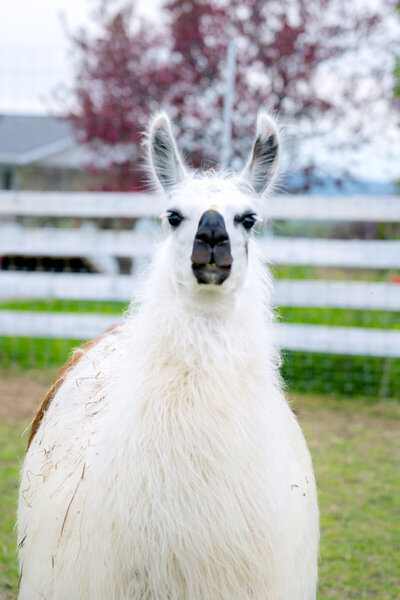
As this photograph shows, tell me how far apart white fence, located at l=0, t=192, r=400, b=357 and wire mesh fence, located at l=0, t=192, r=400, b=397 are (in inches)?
0.4

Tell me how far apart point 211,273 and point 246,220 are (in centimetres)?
33

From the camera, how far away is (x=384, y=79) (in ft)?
28.9

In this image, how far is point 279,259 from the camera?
22.8 feet

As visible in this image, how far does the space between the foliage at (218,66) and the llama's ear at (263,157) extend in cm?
561

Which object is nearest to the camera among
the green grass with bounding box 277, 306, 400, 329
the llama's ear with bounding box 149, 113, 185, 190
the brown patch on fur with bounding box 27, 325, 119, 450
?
the llama's ear with bounding box 149, 113, 185, 190

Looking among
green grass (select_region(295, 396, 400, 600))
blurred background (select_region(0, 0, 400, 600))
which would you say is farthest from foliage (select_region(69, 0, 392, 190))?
green grass (select_region(295, 396, 400, 600))

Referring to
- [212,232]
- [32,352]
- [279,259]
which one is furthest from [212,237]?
[32,352]

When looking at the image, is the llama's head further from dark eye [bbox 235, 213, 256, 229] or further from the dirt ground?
the dirt ground

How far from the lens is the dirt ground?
623 centimetres

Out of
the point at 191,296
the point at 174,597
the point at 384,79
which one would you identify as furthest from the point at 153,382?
the point at 384,79

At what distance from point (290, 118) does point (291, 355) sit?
3.10 metres

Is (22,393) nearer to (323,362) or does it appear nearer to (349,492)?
(323,362)

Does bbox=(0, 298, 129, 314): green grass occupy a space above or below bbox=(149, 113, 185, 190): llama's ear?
below

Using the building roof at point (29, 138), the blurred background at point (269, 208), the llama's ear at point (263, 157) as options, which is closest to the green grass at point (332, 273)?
the blurred background at point (269, 208)
